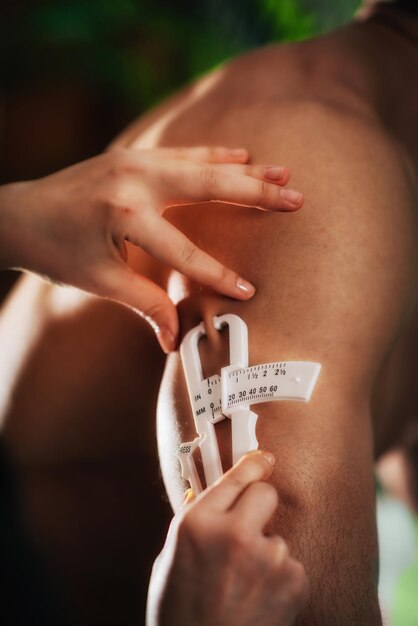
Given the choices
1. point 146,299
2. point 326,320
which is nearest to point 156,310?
point 146,299

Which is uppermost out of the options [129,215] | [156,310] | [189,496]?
[129,215]

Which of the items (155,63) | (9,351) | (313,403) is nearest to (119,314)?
(9,351)

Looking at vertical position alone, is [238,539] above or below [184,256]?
below

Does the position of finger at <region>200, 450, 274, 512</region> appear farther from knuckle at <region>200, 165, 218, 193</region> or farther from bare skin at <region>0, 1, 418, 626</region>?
knuckle at <region>200, 165, 218, 193</region>

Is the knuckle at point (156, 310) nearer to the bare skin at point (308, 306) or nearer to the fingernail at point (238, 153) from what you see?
the bare skin at point (308, 306)

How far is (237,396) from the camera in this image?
0.70 metres

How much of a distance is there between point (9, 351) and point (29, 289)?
0.53ft

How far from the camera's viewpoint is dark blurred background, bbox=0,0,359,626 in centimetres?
187

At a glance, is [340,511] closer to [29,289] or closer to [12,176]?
[29,289]

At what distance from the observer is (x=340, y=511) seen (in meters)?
0.68

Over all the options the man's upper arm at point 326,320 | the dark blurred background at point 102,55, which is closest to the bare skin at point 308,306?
the man's upper arm at point 326,320

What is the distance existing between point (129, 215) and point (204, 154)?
15cm

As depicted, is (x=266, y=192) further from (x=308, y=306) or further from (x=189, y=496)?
(x=189, y=496)

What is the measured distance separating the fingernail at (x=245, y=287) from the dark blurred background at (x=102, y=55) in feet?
4.23
